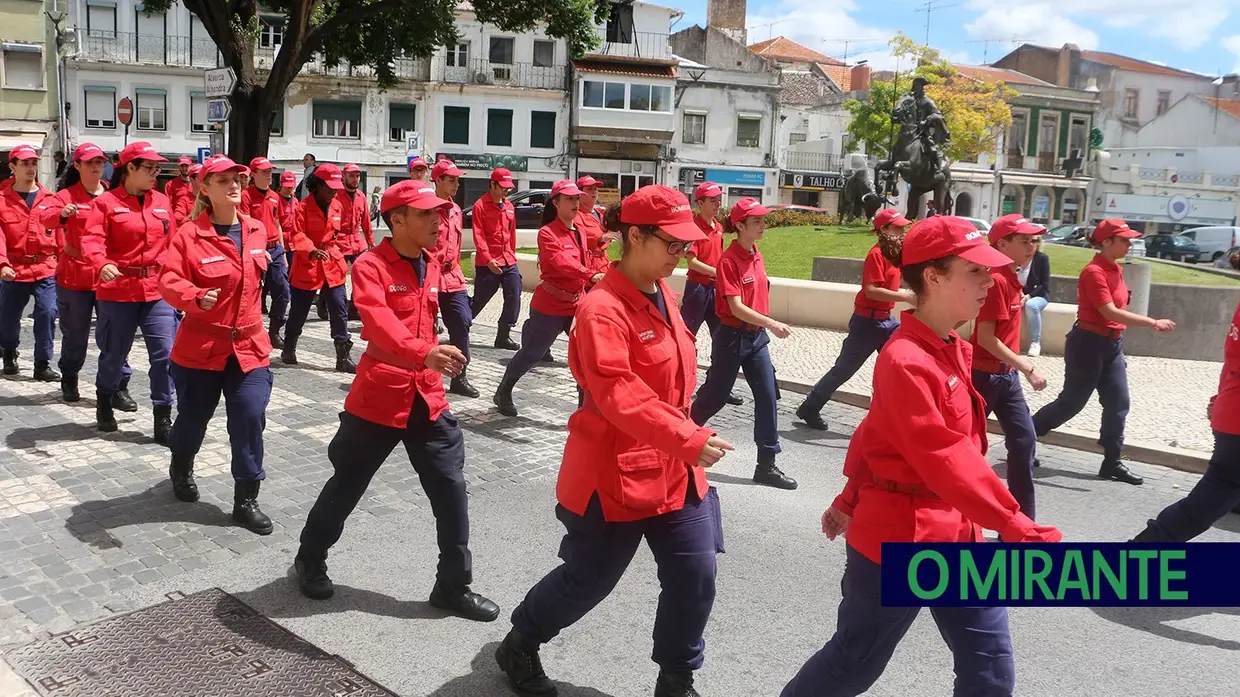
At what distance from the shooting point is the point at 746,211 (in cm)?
739

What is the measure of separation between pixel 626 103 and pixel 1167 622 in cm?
4541

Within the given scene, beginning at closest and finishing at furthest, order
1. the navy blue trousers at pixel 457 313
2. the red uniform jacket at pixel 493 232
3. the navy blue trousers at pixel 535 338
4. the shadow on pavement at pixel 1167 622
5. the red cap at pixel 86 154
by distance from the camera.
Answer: the shadow on pavement at pixel 1167 622 < the red cap at pixel 86 154 < the navy blue trousers at pixel 535 338 < the navy blue trousers at pixel 457 313 < the red uniform jacket at pixel 493 232

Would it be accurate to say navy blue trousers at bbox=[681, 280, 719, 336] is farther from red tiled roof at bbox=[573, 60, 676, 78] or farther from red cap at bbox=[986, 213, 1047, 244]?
red tiled roof at bbox=[573, 60, 676, 78]

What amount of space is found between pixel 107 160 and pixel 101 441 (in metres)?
2.11

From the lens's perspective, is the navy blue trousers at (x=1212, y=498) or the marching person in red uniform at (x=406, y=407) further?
the navy blue trousers at (x=1212, y=498)

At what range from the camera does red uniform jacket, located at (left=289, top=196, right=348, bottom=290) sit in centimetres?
1027

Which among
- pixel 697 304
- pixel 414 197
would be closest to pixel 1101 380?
pixel 697 304

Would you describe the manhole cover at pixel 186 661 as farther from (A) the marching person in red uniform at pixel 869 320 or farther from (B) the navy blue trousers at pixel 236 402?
(A) the marching person in red uniform at pixel 869 320

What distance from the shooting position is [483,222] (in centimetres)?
1084

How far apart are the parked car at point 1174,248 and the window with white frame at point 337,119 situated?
103 ft

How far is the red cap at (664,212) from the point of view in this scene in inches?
138

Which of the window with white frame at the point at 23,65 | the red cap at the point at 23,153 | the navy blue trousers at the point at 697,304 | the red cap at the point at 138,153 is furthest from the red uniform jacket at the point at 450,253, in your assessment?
the window with white frame at the point at 23,65

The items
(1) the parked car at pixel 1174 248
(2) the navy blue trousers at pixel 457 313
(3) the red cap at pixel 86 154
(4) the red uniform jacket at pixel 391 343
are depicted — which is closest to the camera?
(4) the red uniform jacket at pixel 391 343

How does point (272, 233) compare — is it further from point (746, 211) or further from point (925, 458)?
point (925, 458)
